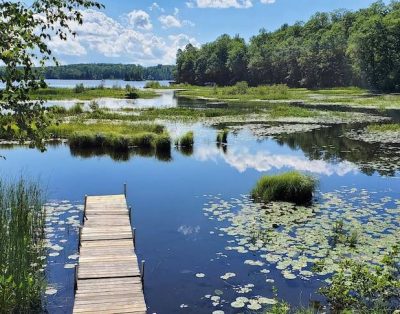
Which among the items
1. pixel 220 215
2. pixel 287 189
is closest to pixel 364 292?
pixel 220 215

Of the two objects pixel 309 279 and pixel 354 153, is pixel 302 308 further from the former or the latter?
pixel 354 153

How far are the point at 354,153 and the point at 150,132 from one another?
1565 centimetres

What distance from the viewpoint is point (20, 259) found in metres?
10.8

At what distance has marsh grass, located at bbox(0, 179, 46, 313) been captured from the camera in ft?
32.9

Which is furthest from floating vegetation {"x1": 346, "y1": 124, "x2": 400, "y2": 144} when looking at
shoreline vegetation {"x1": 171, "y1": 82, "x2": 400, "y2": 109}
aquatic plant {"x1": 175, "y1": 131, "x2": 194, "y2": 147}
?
shoreline vegetation {"x1": 171, "y1": 82, "x2": 400, "y2": 109}

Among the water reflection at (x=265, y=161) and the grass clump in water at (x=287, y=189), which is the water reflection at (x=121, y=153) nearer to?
the water reflection at (x=265, y=161)

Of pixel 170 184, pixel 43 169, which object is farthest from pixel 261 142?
pixel 43 169

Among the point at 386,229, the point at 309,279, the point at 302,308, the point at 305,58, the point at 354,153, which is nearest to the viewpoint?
the point at 302,308

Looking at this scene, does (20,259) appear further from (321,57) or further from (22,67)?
(321,57)

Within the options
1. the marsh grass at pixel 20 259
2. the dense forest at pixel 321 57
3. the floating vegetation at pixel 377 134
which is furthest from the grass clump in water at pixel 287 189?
the dense forest at pixel 321 57

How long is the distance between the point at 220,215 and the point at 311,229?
3.79 m

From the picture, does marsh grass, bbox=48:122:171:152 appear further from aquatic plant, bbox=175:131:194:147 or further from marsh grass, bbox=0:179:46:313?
marsh grass, bbox=0:179:46:313

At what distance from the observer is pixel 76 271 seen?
11258 millimetres

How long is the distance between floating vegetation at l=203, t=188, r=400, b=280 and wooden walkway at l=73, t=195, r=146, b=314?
364 centimetres
